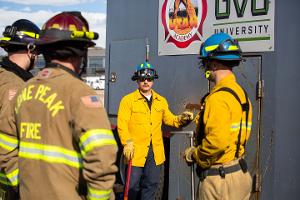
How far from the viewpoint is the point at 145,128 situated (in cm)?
493

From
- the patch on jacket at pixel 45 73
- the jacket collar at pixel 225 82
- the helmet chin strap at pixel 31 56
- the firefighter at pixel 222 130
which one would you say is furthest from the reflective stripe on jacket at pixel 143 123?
the patch on jacket at pixel 45 73

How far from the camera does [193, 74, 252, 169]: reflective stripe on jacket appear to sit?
2.93 metres

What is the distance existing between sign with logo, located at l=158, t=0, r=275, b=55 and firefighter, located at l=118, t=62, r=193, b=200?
1.59ft

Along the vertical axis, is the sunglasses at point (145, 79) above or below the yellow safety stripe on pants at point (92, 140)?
above

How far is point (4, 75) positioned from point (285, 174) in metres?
2.74

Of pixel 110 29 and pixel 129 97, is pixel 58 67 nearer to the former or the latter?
pixel 129 97

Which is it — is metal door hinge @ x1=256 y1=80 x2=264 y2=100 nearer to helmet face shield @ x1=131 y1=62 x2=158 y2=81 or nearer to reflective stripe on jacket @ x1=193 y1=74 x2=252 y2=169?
reflective stripe on jacket @ x1=193 y1=74 x2=252 y2=169

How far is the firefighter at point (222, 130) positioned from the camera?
2945mm

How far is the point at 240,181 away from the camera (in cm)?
315

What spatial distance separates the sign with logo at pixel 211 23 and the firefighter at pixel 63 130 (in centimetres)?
228

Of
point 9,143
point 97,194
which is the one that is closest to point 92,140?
point 97,194

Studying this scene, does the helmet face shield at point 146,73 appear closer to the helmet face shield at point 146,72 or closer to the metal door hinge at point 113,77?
the helmet face shield at point 146,72

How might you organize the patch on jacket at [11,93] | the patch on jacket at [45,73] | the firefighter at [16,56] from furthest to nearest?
1. the firefighter at [16,56]
2. the patch on jacket at [11,93]
3. the patch on jacket at [45,73]

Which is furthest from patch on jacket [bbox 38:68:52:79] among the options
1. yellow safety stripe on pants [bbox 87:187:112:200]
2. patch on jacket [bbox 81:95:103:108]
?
yellow safety stripe on pants [bbox 87:187:112:200]
